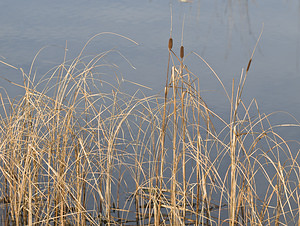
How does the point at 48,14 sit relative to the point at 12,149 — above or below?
above

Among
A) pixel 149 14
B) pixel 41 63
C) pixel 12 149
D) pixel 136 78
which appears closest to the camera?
pixel 12 149

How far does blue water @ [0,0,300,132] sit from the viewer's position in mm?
3953

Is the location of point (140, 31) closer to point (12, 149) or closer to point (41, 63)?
point (41, 63)

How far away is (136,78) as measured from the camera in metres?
3.99

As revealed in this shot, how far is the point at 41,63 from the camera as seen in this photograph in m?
4.31

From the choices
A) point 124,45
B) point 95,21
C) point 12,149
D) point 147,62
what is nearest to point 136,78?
point 147,62

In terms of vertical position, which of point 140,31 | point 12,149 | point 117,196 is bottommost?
point 117,196

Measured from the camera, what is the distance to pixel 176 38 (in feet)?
14.5

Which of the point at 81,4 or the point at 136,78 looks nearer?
the point at 136,78

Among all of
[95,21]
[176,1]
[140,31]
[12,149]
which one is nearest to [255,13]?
[176,1]

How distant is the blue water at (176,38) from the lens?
395 centimetres

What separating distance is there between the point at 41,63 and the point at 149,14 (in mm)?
1204

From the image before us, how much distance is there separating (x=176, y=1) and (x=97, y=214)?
114 inches

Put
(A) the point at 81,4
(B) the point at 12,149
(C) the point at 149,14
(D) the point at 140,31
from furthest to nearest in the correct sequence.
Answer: (A) the point at 81,4 → (C) the point at 149,14 → (D) the point at 140,31 → (B) the point at 12,149
